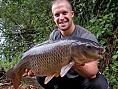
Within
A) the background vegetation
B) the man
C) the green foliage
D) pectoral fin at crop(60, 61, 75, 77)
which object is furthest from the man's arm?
the green foliage

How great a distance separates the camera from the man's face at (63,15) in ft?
10.4

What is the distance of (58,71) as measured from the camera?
2545 mm

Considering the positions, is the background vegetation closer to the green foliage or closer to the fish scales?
the green foliage

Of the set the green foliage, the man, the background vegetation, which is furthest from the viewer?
the background vegetation

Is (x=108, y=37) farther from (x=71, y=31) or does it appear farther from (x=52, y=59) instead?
(x=52, y=59)

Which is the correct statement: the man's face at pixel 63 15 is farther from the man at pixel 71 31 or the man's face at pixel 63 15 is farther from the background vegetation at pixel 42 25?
the background vegetation at pixel 42 25

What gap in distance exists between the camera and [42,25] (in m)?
7.61

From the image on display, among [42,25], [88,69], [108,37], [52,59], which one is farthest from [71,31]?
[42,25]

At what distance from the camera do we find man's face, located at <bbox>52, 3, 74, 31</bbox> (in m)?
3.17

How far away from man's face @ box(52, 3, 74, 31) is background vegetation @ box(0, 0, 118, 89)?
1592mm

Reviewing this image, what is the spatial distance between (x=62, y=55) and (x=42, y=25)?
517 cm

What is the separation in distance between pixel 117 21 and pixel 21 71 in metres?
2.92

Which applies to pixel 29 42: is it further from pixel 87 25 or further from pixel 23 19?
pixel 87 25

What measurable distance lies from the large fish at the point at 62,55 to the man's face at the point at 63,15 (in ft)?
1.47
